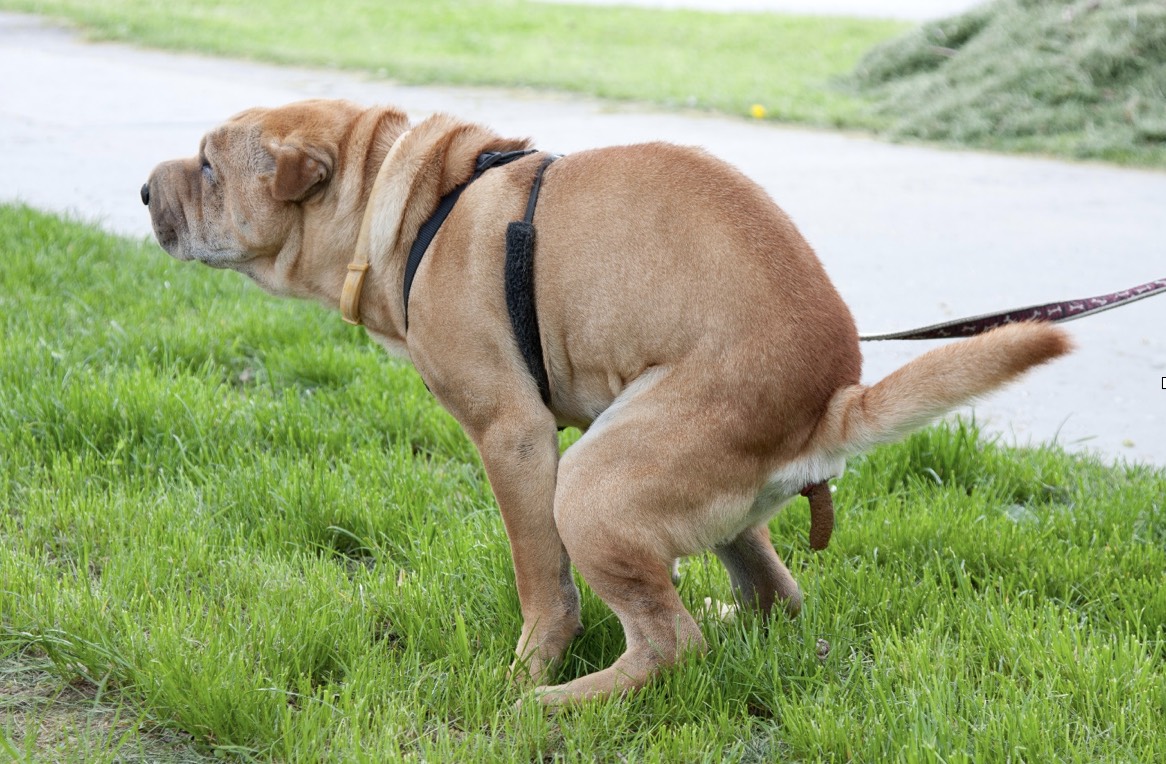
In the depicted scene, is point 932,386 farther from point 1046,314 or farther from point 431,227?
point 431,227

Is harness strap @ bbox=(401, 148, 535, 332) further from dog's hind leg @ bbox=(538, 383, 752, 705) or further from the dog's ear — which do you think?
dog's hind leg @ bbox=(538, 383, 752, 705)

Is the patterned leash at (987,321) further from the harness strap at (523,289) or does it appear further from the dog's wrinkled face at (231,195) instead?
the dog's wrinkled face at (231,195)

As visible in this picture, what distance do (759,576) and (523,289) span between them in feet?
3.25

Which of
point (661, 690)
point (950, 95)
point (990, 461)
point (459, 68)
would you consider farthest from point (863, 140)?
point (661, 690)

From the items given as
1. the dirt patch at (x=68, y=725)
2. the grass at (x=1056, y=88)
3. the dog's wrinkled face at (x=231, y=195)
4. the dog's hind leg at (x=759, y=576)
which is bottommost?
the dirt patch at (x=68, y=725)

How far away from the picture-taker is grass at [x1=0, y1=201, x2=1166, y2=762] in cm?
256

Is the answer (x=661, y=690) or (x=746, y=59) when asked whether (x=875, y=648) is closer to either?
(x=661, y=690)

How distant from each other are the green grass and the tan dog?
7.53m

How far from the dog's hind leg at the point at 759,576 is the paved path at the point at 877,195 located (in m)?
0.99

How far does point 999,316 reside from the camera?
10.2ft

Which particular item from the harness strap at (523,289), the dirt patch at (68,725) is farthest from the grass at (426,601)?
the harness strap at (523,289)

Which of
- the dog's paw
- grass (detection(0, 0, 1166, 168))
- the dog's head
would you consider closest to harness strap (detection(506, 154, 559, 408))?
the dog's head

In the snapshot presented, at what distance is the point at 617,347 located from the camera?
2770 millimetres

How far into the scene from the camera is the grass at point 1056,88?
8.80 meters
